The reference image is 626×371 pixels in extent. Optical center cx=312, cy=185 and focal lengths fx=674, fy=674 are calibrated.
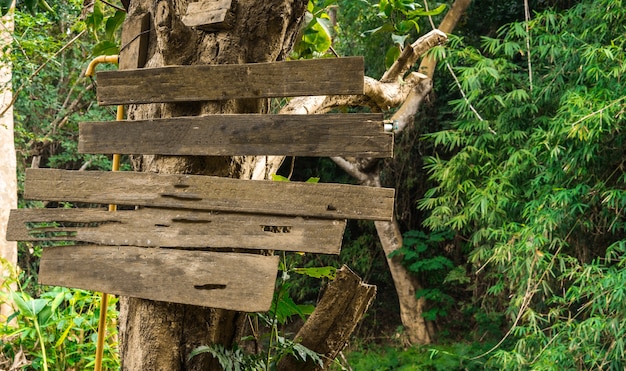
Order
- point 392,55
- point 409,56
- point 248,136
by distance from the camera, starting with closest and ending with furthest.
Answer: point 248,136 < point 409,56 < point 392,55

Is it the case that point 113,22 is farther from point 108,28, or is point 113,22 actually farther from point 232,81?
point 232,81

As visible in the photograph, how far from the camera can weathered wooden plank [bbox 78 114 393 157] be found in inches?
43.5

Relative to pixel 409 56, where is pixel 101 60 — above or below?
above

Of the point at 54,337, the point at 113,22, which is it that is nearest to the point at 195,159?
the point at 113,22

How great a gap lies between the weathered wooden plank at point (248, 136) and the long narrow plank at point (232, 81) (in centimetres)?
5

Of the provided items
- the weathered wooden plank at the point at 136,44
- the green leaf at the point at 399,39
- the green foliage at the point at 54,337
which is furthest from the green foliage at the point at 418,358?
the weathered wooden plank at the point at 136,44

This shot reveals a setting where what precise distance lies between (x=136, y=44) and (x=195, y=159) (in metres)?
0.33

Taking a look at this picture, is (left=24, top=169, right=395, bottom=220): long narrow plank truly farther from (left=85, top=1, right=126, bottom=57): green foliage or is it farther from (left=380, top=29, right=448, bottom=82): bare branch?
(left=380, top=29, right=448, bottom=82): bare branch

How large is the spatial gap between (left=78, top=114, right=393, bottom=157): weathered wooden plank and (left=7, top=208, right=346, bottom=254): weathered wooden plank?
116mm

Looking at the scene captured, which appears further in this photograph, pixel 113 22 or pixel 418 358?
pixel 418 358

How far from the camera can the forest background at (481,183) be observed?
3131 millimetres

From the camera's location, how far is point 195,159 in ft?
4.32

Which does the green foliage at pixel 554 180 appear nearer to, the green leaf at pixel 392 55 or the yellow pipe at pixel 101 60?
the green leaf at pixel 392 55

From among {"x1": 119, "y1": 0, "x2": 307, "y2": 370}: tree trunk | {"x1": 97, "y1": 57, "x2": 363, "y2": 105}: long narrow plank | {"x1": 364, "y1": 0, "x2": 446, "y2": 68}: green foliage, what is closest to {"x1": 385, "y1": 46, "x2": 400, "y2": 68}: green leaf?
{"x1": 364, "y1": 0, "x2": 446, "y2": 68}: green foliage
